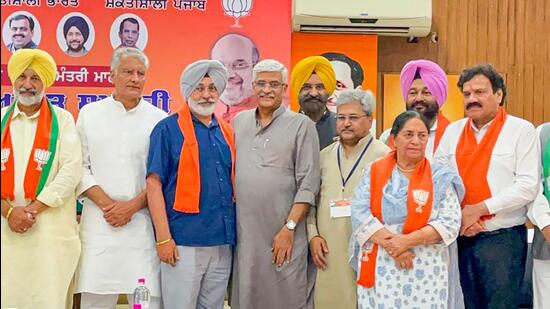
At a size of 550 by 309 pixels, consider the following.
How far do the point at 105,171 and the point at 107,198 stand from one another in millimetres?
151

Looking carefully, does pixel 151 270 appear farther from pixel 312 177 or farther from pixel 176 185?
pixel 312 177

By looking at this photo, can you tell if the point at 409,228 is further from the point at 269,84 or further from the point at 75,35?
the point at 75,35

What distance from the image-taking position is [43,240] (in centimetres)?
355

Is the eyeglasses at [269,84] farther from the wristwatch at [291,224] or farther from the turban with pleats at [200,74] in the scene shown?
the wristwatch at [291,224]

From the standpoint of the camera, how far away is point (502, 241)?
346cm

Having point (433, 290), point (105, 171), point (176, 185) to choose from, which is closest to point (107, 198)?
point (105, 171)

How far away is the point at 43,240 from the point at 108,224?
340 millimetres

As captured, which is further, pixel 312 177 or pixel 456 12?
pixel 456 12

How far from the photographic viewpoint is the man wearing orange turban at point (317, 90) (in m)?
4.22

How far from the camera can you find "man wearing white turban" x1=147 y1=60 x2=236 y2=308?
11.7 ft

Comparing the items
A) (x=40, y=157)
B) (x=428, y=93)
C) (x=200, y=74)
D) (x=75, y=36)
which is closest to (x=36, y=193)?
(x=40, y=157)

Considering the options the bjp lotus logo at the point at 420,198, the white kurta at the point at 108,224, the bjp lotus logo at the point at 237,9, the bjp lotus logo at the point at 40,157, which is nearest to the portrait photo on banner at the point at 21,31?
the bjp lotus logo at the point at 237,9

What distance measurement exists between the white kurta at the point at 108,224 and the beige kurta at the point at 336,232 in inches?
35.4

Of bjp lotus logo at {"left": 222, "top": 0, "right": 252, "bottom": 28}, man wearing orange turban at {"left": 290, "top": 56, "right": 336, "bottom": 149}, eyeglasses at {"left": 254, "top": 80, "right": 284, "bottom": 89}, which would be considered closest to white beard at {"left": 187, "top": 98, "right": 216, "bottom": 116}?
eyeglasses at {"left": 254, "top": 80, "right": 284, "bottom": 89}
